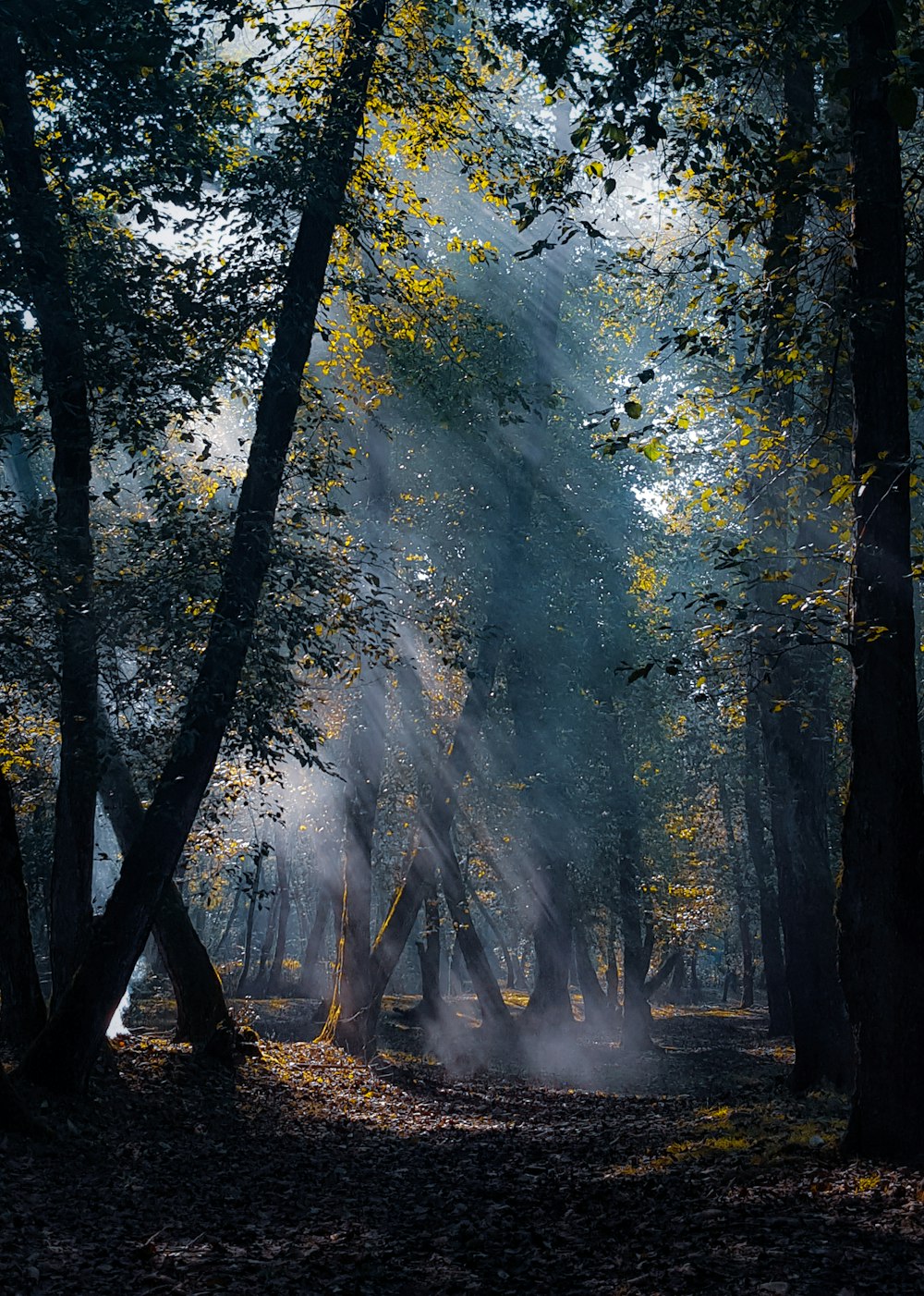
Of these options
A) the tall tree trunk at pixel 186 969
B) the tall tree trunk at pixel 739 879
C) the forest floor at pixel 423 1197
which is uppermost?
Answer: the tall tree trunk at pixel 739 879

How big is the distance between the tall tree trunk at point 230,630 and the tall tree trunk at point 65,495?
1.17 metres

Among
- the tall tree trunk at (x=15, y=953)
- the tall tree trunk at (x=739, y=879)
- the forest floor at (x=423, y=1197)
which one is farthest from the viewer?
the tall tree trunk at (x=739, y=879)

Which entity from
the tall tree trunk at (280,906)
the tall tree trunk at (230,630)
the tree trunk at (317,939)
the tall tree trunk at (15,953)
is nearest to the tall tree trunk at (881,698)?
the tall tree trunk at (230,630)

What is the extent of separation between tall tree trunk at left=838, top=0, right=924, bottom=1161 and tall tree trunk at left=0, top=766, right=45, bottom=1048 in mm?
7175

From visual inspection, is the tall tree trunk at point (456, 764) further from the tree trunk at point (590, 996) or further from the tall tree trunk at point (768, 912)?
the tree trunk at point (590, 996)

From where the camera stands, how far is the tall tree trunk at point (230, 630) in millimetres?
10922

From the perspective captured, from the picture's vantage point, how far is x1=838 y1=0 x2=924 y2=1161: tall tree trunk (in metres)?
8.02

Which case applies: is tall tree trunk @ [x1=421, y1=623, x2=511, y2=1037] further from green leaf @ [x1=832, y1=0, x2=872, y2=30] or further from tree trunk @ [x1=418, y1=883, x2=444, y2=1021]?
green leaf @ [x1=832, y1=0, x2=872, y2=30]

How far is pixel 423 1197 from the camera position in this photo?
9.81 metres

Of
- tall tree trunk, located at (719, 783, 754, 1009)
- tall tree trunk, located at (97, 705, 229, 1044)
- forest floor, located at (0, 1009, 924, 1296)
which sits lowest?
forest floor, located at (0, 1009, 924, 1296)

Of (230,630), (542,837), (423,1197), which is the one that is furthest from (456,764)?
(423,1197)

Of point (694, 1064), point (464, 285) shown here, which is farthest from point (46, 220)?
point (694, 1064)

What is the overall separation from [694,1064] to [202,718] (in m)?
20.3

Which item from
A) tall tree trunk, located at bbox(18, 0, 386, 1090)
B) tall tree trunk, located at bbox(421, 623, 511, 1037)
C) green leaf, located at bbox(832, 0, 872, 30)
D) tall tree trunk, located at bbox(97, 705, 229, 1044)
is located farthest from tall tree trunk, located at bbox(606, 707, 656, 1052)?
green leaf, located at bbox(832, 0, 872, 30)
